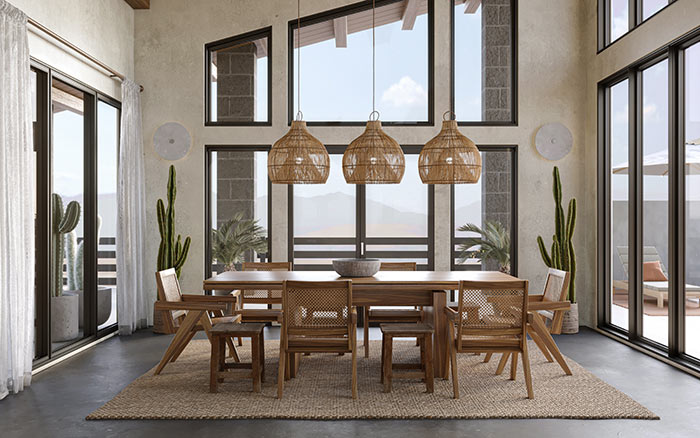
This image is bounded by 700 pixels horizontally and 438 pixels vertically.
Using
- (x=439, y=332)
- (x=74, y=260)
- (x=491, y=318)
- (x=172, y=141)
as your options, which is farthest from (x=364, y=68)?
(x=491, y=318)

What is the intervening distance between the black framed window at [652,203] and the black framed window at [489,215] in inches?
40.7

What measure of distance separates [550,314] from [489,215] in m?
2.48

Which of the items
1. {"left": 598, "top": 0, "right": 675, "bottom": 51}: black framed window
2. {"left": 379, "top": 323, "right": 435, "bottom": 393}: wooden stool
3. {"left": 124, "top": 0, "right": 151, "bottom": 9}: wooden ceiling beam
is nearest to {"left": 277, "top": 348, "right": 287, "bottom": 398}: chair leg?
{"left": 379, "top": 323, "right": 435, "bottom": 393}: wooden stool

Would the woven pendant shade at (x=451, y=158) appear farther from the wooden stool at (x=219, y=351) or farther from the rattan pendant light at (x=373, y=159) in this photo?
the wooden stool at (x=219, y=351)

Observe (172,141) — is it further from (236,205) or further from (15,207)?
(15,207)

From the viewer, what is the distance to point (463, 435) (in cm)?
335

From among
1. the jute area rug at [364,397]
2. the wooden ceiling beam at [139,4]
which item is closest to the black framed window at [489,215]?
the jute area rug at [364,397]

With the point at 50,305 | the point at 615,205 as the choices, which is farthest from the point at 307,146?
the point at 615,205

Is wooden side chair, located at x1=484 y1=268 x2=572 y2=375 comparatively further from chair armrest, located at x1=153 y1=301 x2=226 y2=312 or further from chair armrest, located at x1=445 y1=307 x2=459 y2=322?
chair armrest, located at x1=153 y1=301 x2=226 y2=312

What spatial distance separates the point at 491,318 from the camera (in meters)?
3.96

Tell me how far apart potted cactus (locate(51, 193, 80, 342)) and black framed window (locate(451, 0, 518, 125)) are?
4574 mm

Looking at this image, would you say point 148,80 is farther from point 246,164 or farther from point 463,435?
point 463,435

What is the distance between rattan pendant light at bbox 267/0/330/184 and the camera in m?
4.64

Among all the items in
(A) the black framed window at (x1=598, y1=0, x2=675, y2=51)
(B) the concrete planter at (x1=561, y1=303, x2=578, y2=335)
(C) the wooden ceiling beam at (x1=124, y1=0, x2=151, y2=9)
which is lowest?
(B) the concrete planter at (x1=561, y1=303, x2=578, y2=335)
